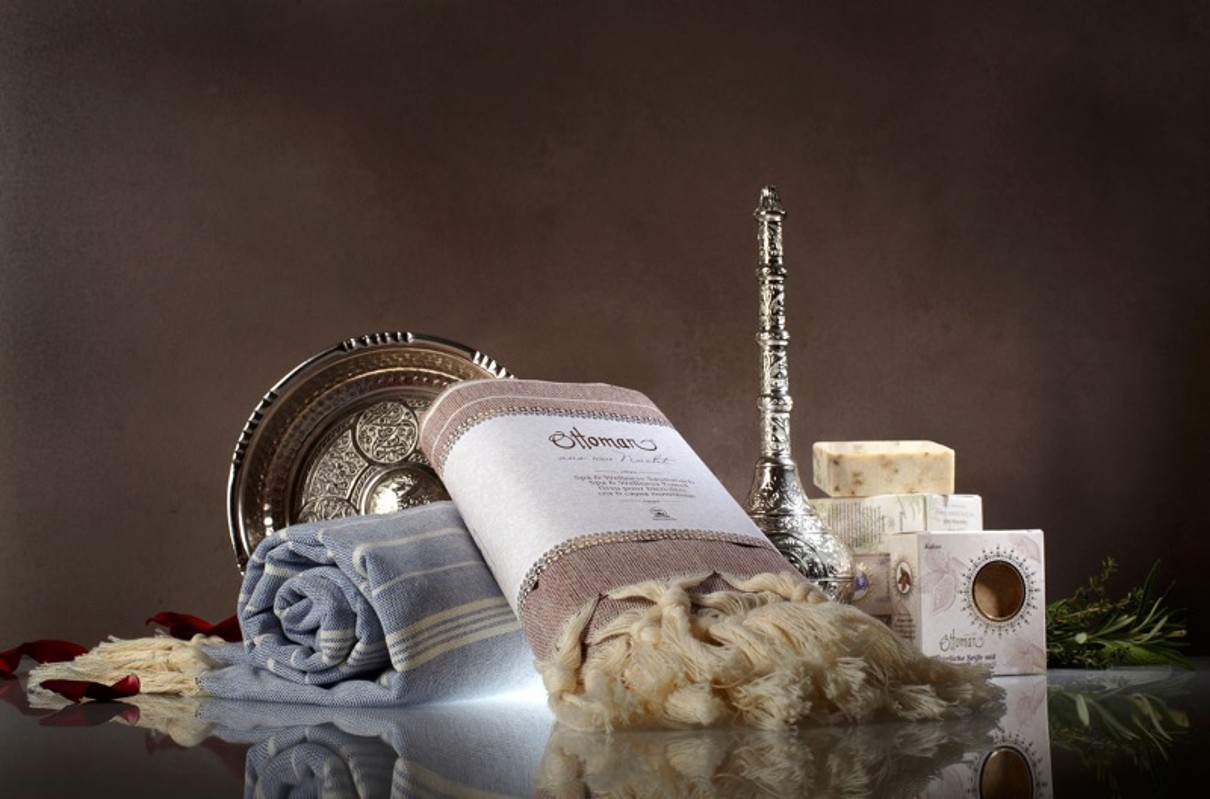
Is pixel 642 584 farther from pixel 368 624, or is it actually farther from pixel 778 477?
pixel 778 477

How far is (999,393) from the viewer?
1.90 metres

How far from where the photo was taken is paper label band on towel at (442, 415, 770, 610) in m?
1.10

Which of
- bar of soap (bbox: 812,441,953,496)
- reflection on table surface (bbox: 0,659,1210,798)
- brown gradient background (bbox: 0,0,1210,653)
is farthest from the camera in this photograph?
brown gradient background (bbox: 0,0,1210,653)

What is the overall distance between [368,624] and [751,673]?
12.8 inches

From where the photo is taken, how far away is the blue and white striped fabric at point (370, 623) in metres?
1.04

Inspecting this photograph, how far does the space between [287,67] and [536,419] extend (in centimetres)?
85

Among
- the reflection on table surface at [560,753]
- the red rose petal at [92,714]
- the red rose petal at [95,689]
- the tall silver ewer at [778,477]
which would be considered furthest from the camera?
the tall silver ewer at [778,477]

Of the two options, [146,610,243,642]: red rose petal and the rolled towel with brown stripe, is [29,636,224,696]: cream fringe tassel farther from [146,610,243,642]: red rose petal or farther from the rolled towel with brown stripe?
the rolled towel with brown stripe

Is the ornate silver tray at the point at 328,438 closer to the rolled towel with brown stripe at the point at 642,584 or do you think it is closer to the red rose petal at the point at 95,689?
the rolled towel with brown stripe at the point at 642,584

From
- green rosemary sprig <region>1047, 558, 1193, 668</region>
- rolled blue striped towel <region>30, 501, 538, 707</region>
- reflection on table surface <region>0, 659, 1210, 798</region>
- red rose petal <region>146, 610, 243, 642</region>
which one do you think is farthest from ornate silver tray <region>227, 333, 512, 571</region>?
green rosemary sprig <region>1047, 558, 1193, 668</region>

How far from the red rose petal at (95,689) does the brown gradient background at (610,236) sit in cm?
68

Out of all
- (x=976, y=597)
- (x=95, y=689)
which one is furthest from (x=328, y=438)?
(x=976, y=597)

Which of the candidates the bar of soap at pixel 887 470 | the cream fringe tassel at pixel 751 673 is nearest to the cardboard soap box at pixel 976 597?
the bar of soap at pixel 887 470

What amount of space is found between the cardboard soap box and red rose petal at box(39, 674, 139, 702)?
647 mm
